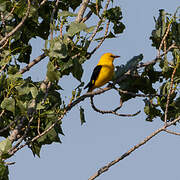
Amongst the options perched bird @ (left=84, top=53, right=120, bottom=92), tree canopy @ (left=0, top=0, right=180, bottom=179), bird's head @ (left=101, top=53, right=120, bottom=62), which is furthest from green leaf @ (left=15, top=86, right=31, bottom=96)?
bird's head @ (left=101, top=53, right=120, bottom=62)

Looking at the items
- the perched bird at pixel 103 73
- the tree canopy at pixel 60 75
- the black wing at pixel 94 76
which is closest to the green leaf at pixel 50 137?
the tree canopy at pixel 60 75

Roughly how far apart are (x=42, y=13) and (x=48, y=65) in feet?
5.05

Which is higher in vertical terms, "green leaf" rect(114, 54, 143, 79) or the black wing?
the black wing

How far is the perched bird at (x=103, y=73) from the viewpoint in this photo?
7.74m

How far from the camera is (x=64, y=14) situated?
16.4 feet

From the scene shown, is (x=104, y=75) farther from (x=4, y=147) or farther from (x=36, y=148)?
(x=4, y=147)

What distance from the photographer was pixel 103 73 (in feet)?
25.8

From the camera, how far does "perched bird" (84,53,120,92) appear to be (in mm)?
7745

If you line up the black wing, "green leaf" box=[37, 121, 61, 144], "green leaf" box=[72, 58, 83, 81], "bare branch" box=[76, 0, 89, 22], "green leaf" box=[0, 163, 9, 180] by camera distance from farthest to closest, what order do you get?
the black wing → "bare branch" box=[76, 0, 89, 22] → "green leaf" box=[37, 121, 61, 144] → "green leaf" box=[72, 58, 83, 81] → "green leaf" box=[0, 163, 9, 180]

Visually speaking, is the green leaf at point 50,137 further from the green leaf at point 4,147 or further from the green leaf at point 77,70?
the green leaf at point 77,70

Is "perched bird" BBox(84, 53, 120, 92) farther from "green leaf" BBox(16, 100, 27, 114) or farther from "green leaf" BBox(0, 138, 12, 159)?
"green leaf" BBox(0, 138, 12, 159)

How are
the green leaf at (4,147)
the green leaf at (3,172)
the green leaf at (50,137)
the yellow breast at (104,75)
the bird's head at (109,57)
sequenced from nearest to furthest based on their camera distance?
1. the green leaf at (3,172)
2. the green leaf at (4,147)
3. the green leaf at (50,137)
4. the yellow breast at (104,75)
5. the bird's head at (109,57)

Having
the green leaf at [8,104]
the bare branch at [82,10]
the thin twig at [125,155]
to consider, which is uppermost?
the bare branch at [82,10]

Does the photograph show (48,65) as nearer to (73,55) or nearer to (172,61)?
(73,55)
